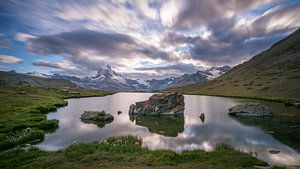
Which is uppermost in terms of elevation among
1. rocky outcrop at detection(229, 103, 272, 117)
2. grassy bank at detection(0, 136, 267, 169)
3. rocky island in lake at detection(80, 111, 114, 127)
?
rocky outcrop at detection(229, 103, 272, 117)

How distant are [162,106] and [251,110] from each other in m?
27.7

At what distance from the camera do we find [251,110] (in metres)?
72.2

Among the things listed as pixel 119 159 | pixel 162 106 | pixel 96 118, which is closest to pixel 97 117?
pixel 96 118

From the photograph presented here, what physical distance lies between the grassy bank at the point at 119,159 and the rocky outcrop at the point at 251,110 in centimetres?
4675

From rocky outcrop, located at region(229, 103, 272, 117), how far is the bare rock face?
17111 millimetres

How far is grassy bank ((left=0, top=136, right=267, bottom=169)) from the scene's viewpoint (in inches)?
925

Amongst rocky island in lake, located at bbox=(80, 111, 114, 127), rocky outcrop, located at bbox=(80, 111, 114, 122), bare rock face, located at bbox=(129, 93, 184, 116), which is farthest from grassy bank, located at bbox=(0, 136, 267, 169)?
bare rock face, located at bbox=(129, 93, 184, 116)

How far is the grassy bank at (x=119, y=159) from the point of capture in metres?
23.5

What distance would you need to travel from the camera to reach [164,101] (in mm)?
80562

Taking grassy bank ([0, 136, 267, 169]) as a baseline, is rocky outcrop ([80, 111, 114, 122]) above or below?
above

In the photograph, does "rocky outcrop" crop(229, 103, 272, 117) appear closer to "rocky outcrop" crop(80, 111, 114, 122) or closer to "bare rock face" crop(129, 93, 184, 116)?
"bare rock face" crop(129, 93, 184, 116)

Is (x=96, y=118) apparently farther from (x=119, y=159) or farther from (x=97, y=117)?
(x=119, y=159)

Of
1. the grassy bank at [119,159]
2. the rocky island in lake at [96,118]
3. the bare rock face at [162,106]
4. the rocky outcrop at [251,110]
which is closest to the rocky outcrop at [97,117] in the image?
the rocky island in lake at [96,118]

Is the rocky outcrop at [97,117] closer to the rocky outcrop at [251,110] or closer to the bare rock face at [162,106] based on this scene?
the bare rock face at [162,106]
